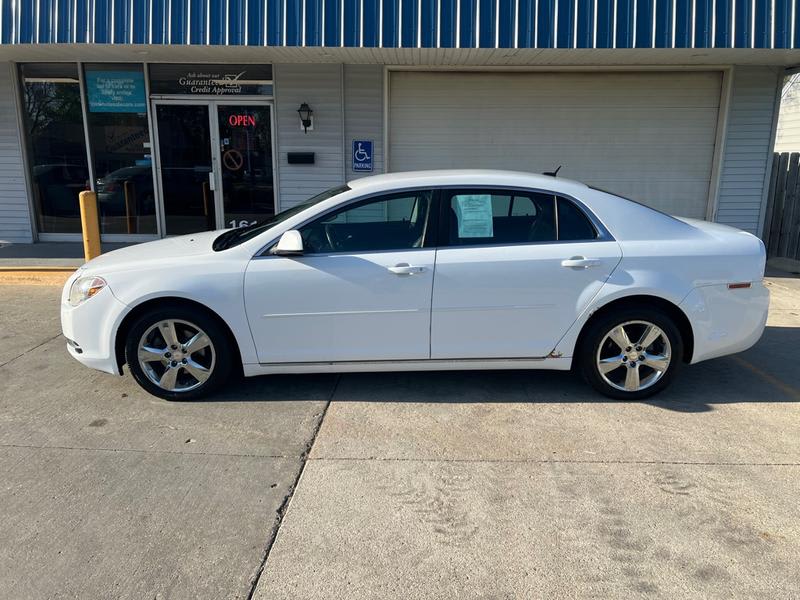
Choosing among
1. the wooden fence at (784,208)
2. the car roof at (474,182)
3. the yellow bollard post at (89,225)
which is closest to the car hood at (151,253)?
the car roof at (474,182)

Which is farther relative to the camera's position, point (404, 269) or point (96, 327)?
point (96, 327)

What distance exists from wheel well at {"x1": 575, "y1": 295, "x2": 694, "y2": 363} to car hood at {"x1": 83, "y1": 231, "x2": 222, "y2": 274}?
2.73m

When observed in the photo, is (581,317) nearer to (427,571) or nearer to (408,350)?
(408,350)

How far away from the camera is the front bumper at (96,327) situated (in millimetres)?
4172

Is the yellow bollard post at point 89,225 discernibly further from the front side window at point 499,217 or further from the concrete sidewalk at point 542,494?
the front side window at point 499,217

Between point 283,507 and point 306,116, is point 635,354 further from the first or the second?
point 306,116

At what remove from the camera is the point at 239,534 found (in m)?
2.90

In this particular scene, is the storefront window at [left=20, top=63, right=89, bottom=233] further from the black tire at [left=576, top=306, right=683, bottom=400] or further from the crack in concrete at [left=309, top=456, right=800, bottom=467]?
the black tire at [left=576, top=306, right=683, bottom=400]

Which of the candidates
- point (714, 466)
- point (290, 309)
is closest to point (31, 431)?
point (290, 309)

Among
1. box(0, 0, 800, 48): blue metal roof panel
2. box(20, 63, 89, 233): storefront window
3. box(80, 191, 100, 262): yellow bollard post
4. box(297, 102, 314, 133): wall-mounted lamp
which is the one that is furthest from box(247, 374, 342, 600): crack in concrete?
box(20, 63, 89, 233): storefront window

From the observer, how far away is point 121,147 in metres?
9.73

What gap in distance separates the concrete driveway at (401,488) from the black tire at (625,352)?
0.44ft

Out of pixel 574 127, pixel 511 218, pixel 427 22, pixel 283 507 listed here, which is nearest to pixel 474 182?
pixel 511 218

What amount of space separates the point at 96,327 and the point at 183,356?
0.62 meters
